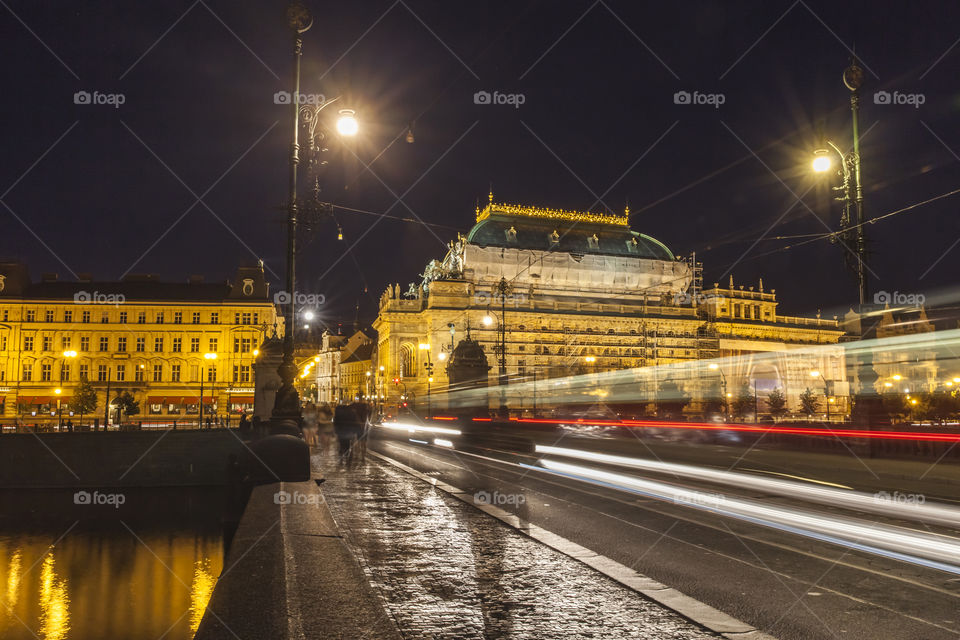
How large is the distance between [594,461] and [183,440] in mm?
21700

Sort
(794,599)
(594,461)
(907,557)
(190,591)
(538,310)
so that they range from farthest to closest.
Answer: (538,310)
(594,461)
(190,591)
(907,557)
(794,599)

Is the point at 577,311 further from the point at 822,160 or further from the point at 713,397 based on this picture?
the point at 822,160

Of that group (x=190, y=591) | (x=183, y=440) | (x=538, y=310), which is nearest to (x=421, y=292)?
(x=538, y=310)

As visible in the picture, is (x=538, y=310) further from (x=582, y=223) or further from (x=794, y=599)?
(x=794, y=599)

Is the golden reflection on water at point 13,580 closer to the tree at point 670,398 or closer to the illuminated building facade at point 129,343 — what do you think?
the tree at point 670,398

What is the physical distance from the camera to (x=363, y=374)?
120500 millimetres

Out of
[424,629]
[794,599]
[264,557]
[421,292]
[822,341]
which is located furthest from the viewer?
[822,341]
